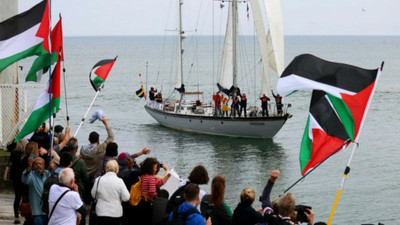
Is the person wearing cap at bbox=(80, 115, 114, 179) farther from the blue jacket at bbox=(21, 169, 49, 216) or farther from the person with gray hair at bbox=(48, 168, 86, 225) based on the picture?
the person with gray hair at bbox=(48, 168, 86, 225)

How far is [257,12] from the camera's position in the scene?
5044 centimetres

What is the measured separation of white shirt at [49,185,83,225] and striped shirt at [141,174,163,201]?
3.47 feet

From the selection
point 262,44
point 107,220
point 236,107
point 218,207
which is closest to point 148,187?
point 107,220

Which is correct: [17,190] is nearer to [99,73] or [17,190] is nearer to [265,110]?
[99,73]

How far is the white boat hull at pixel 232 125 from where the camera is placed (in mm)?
46219

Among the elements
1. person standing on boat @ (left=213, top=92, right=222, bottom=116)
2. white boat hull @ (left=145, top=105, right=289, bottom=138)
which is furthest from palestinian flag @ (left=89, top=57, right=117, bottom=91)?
person standing on boat @ (left=213, top=92, right=222, bottom=116)

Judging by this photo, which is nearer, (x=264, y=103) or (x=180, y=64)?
(x=264, y=103)

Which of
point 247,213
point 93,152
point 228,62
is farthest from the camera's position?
point 228,62

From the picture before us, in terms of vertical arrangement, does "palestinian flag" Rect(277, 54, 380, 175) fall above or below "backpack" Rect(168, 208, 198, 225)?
above

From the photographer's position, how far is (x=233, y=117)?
46.8 meters

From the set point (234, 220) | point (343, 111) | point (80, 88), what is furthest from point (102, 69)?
point (80, 88)

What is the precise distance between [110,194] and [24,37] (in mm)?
4153

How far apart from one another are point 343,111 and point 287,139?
38045mm

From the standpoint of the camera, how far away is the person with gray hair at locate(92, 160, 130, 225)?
979cm
